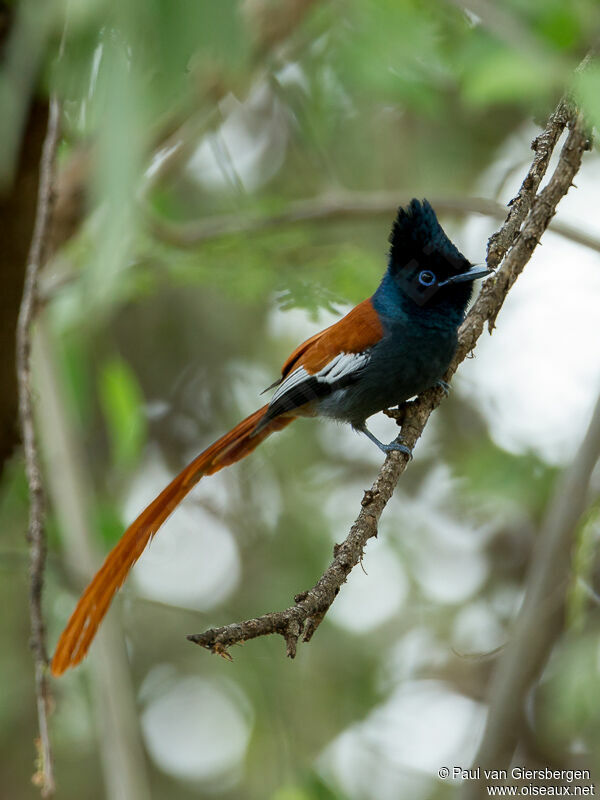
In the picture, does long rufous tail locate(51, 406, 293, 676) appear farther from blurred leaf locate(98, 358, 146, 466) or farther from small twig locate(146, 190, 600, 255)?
small twig locate(146, 190, 600, 255)

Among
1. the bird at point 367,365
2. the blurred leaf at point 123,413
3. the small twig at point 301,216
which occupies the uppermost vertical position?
the small twig at point 301,216

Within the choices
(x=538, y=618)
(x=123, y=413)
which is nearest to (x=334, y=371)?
(x=123, y=413)

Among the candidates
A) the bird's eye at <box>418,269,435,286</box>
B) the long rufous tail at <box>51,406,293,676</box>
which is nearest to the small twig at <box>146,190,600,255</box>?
the bird's eye at <box>418,269,435,286</box>

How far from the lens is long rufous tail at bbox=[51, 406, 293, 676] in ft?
6.99

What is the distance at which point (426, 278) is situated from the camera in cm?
244

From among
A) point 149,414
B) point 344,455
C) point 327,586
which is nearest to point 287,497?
point 344,455

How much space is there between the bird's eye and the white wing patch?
0.90 feet

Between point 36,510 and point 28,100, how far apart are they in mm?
1059

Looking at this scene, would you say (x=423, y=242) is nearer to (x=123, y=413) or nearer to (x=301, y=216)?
(x=301, y=216)

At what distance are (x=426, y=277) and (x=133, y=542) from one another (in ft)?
3.51

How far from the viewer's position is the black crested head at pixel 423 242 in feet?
7.36

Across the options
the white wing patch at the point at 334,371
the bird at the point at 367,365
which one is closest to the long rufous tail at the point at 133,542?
the bird at the point at 367,365

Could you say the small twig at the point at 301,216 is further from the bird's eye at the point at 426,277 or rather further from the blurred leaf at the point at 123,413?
the bird's eye at the point at 426,277

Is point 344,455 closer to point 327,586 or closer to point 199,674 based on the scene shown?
point 199,674
